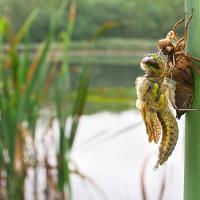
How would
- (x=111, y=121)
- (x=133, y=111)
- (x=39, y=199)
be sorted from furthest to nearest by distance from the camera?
1. (x=133, y=111)
2. (x=111, y=121)
3. (x=39, y=199)

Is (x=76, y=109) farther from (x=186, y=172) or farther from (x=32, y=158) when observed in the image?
(x=186, y=172)

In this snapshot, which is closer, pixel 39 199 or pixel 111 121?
pixel 39 199

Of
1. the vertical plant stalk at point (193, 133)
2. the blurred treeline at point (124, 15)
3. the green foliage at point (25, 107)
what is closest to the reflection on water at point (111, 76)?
the blurred treeline at point (124, 15)

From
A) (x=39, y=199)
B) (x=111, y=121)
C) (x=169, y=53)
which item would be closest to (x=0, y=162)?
(x=39, y=199)

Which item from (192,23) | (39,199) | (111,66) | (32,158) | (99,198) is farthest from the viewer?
(111,66)

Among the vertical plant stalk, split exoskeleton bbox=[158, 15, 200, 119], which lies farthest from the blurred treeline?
the vertical plant stalk

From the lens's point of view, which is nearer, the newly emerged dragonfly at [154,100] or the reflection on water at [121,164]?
the newly emerged dragonfly at [154,100]

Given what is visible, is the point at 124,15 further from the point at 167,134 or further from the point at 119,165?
the point at 167,134

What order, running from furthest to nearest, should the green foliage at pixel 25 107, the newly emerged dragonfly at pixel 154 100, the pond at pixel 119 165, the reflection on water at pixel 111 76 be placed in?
the reflection on water at pixel 111 76 < the pond at pixel 119 165 < the green foliage at pixel 25 107 < the newly emerged dragonfly at pixel 154 100

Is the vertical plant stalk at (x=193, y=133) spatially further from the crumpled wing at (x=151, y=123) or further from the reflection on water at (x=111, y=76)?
the reflection on water at (x=111, y=76)
